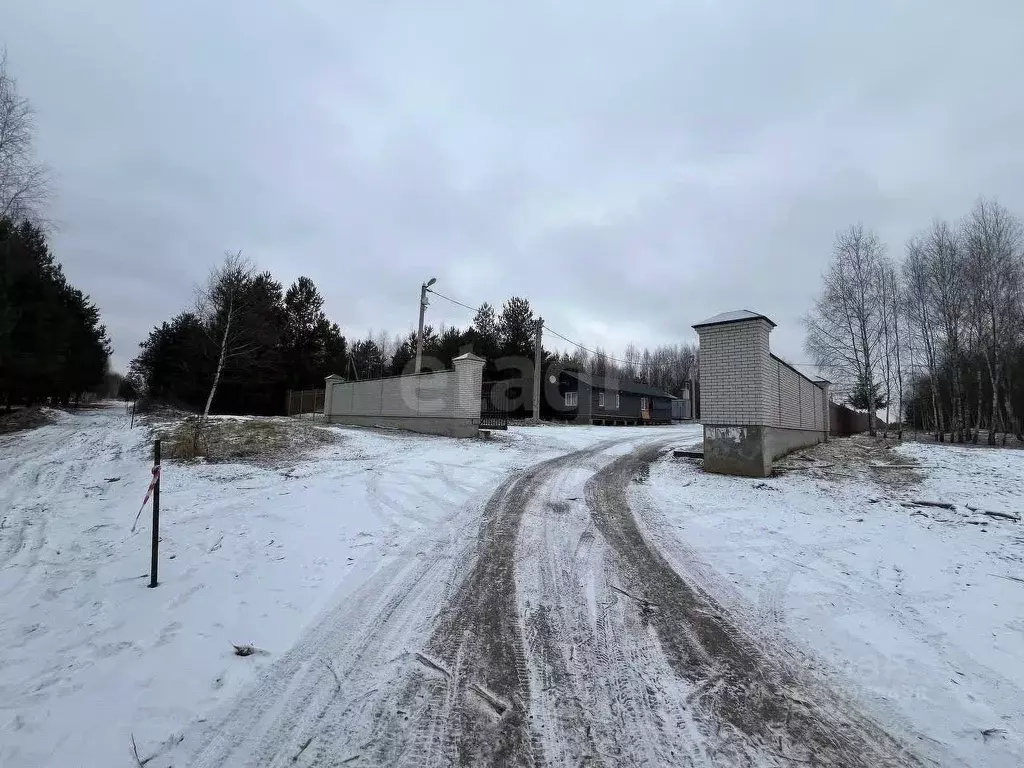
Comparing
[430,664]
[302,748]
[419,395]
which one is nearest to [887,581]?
[430,664]

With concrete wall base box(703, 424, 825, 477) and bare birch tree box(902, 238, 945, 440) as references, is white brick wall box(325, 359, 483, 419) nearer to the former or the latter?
concrete wall base box(703, 424, 825, 477)

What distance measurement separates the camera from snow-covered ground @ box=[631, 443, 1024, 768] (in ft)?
8.08

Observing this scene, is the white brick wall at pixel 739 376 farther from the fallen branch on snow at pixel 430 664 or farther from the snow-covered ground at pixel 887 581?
the fallen branch on snow at pixel 430 664

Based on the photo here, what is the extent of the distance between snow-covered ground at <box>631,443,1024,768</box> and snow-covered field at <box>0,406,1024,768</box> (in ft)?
0.08

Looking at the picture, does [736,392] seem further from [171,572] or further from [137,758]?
[137,758]

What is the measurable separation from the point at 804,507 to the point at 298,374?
104ft

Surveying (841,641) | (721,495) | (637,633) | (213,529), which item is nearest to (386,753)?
(637,633)

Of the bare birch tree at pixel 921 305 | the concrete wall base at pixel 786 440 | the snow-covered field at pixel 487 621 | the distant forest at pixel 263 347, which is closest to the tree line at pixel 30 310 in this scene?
the distant forest at pixel 263 347

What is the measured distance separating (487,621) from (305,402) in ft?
85.4

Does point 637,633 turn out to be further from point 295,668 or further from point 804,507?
point 804,507

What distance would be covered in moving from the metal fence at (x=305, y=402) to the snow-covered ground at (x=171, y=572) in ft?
49.1

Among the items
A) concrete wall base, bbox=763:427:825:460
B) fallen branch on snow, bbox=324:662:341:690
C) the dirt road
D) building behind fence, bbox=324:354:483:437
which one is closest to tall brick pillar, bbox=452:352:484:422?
building behind fence, bbox=324:354:483:437

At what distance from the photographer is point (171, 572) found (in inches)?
157

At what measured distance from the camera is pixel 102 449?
10883mm
